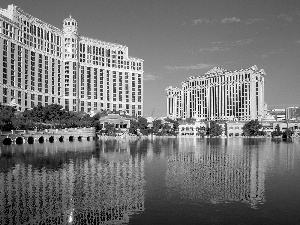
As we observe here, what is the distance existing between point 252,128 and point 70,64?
101371 millimetres

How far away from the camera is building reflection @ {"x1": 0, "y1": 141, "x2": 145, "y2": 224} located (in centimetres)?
2356

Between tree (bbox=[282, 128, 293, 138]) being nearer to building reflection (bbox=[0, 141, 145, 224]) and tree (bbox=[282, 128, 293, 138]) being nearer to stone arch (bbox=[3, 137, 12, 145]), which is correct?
stone arch (bbox=[3, 137, 12, 145])

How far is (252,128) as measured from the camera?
639 ft

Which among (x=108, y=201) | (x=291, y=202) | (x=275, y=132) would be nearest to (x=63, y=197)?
(x=108, y=201)

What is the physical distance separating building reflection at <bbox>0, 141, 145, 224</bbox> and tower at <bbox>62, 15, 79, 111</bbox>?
471ft

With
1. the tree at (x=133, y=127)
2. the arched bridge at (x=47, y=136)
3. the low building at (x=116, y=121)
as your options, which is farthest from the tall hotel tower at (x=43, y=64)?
the arched bridge at (x=47, y=136)

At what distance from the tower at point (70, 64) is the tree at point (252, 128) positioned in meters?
91.1

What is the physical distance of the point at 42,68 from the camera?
17138cm

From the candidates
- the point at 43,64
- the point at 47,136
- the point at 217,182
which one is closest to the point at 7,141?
the point at 47,136

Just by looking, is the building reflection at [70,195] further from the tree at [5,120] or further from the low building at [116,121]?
the low building at [116,121]

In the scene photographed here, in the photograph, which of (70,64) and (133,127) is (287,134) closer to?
(133,127)

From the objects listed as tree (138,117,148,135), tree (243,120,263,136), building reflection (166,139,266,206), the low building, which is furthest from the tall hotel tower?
building reflection (166,139,266,206)

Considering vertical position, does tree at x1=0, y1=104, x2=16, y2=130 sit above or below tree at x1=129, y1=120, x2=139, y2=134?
above

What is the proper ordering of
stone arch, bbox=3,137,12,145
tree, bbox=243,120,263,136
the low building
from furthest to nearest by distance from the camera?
tree, bbox=243,120,263,136, the low building, stone arch, bbox=3,137,12,145
